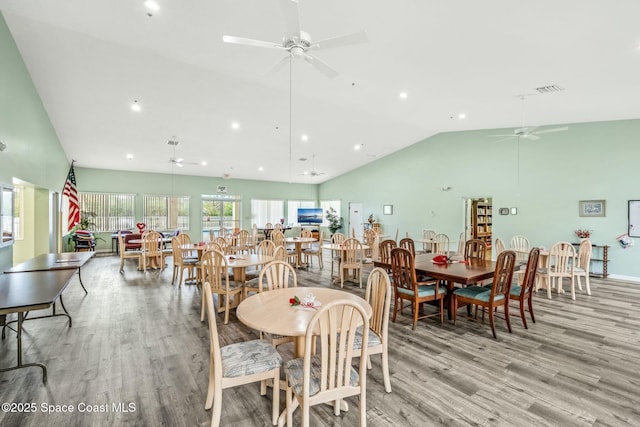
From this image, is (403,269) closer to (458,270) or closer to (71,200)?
(458,270)

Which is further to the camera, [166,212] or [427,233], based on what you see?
[166,212]

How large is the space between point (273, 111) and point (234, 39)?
4.08m

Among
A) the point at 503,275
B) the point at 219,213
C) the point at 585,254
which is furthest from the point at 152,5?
the point at 219,213

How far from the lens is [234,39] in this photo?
2859mm

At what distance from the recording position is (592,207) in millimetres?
6934

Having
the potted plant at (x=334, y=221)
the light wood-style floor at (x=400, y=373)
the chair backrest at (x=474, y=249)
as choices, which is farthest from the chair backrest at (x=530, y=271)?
the potted plant at (x=334, y=221)

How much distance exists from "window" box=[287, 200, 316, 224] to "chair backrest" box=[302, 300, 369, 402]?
502 inches

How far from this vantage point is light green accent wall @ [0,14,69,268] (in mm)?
3856

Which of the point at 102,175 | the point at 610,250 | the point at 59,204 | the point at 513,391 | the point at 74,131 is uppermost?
the point at 74,131

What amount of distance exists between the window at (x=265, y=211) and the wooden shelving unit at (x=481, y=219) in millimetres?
8140

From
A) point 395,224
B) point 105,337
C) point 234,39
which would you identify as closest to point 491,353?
point 234,39

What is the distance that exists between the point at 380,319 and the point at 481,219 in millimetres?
9495

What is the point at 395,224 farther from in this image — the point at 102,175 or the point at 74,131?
the point at 102,175

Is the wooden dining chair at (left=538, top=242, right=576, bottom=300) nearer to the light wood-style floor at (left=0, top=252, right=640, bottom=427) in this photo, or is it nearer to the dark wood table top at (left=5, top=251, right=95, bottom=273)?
the light wood-style floor at (left=0, top=252, right=640, bottom=427)
